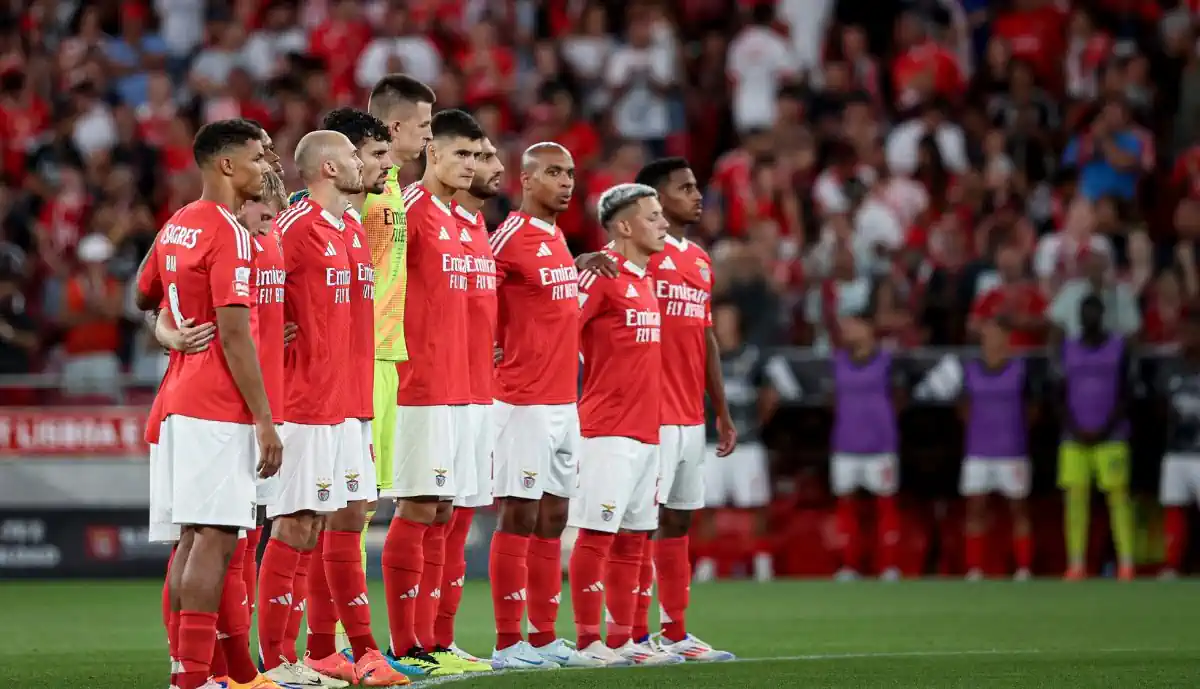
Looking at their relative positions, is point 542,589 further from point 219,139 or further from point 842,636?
point 219,139

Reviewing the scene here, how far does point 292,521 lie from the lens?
27.6 feet

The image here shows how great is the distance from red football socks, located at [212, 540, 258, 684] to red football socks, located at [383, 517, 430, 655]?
3.77 ft

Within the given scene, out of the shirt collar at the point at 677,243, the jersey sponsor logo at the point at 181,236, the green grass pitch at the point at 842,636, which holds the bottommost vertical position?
the green grass pitch at the point at 842,636

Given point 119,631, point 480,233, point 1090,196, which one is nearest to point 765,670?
point 480,233

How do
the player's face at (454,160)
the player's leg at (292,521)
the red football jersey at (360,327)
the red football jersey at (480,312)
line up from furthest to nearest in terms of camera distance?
the player's face at (454,160), the red football jersey at (480,312), the red football jersey at (360,327), the player's leg at (292,521)

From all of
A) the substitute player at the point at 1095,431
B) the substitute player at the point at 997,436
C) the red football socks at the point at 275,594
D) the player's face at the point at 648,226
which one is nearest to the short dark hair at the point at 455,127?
the player's face at the point at 648,226

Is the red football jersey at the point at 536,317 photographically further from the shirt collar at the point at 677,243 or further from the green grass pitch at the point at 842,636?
the green grass pitch at the point at 842,636

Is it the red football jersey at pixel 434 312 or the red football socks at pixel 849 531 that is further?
the red football socks at pixel 849 531

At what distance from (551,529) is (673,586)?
969 mm

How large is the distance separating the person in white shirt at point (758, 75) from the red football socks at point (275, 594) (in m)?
13.0

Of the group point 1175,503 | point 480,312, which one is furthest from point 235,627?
point 1175,503

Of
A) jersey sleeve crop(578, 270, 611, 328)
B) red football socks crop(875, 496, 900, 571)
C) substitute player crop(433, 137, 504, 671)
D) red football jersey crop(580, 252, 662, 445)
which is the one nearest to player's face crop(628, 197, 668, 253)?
red football jersey crop(580, 252, 662, 445)

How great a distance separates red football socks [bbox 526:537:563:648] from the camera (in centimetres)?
1005

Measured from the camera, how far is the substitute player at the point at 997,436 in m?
16.8
